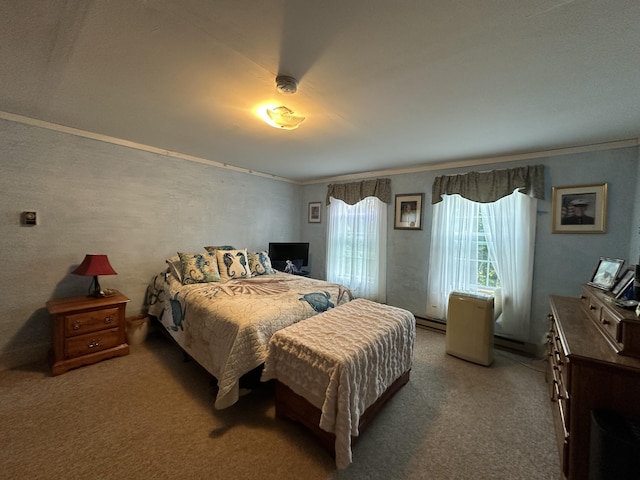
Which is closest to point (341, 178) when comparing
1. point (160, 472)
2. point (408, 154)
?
point (408, 154)

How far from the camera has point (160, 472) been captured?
53.8 inches

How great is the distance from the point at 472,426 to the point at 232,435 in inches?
65.8

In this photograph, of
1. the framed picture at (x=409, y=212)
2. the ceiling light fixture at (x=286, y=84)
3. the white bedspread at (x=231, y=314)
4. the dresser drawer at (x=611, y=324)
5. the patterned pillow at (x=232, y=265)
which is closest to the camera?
the dresser drawer at (x=611, y=324)

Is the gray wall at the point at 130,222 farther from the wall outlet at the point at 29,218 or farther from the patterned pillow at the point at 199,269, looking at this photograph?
the patterned pillow at the point at 199,269

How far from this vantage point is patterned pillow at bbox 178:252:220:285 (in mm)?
2809

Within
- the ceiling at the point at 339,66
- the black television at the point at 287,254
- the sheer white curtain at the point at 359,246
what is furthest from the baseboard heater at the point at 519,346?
the black television at the point at 287,254

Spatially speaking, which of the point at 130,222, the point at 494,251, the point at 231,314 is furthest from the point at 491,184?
the point at 130,222

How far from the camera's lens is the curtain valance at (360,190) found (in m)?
3.87

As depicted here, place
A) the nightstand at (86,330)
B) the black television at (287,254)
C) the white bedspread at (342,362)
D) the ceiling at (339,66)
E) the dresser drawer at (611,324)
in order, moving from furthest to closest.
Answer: the black television at (287,254) → the nightstand at (86,330) → the white bedspread at (342,362) → the dresser drawer at (611,324) → the ceiling at (339,66)

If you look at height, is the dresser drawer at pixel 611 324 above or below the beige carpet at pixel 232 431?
above

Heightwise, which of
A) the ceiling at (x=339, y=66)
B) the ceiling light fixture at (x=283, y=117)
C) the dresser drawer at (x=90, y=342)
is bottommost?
the dresser drawer at (x=90, y=342)

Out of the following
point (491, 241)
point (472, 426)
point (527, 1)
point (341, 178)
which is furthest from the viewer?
point (341, 178)

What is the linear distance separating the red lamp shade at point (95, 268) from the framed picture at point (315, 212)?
10.4ft

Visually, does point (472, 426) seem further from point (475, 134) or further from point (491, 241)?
point (475, 134)
